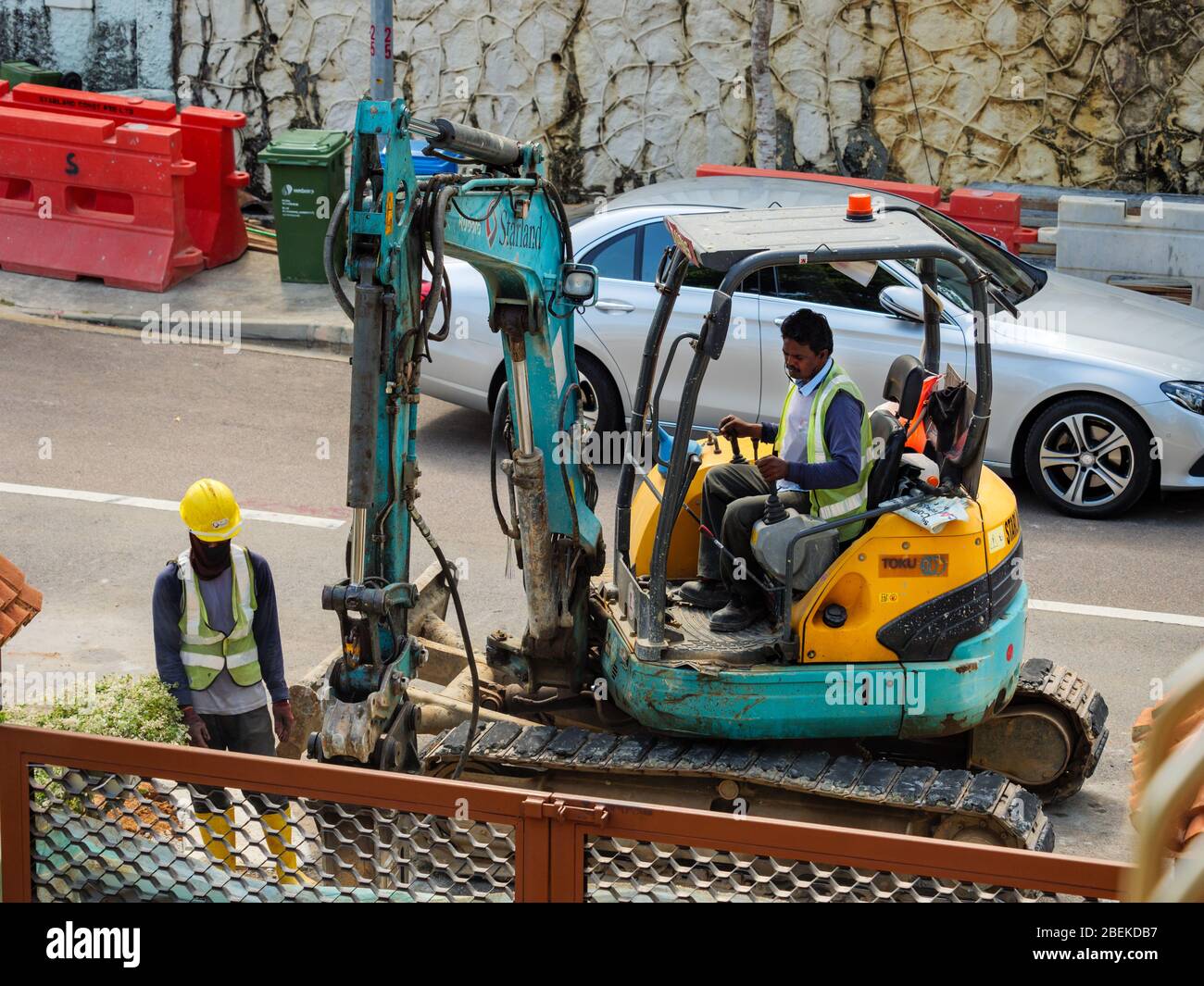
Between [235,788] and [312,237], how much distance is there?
1103 centimetres

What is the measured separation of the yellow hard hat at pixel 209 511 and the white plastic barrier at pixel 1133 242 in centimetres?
869

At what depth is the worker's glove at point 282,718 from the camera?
6.32 m

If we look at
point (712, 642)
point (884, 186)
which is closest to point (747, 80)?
point (884, 186)

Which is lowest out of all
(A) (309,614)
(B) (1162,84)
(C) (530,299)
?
(A) (309,614)

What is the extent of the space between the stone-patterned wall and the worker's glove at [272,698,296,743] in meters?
10.7

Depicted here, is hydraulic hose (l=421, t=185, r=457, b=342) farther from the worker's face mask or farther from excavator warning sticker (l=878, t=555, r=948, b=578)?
excavator warning sticker (l=878, t=555, r=948, b=578)

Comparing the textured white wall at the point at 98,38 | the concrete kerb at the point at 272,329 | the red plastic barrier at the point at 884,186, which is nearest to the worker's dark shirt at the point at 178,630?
the red plastic barrier at the point at 884,186

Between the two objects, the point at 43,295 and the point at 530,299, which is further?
the point at 43,295

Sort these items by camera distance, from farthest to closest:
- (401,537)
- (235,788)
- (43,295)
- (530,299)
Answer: (43,295), (530,299), (401,537), (235,788)

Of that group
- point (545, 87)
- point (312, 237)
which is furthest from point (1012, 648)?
point (545, 87)

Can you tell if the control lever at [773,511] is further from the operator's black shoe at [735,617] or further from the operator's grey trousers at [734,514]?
the operator's black shoe at [735,617]
